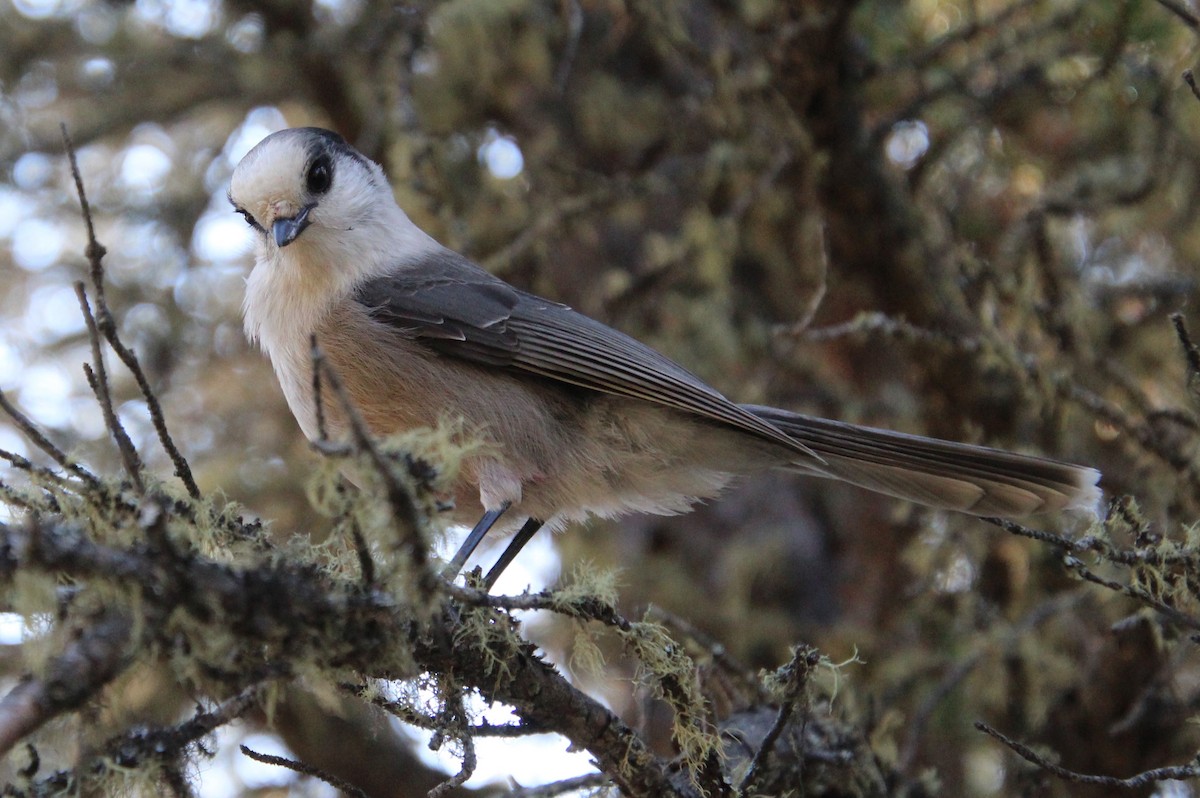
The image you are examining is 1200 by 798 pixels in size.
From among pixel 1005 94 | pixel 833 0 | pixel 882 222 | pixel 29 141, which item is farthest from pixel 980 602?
pixel 29 141

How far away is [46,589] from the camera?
5.22ft

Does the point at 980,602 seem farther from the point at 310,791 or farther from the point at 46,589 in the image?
the point at 46,589

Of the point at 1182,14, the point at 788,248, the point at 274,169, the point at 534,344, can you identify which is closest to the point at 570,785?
the point at 534,344

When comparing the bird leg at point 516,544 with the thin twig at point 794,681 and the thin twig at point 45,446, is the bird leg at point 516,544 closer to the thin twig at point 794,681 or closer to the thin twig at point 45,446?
the thin twig at point 794,681

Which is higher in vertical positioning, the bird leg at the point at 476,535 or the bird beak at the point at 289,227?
the bird beak at the point at 289,227

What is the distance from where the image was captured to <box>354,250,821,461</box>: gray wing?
125 inches

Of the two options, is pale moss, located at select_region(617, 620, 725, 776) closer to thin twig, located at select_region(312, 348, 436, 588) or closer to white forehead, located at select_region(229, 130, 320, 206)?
thin twig, located at select_region(312, 348, 436, 588)

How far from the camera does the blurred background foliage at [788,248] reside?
3.64 metres

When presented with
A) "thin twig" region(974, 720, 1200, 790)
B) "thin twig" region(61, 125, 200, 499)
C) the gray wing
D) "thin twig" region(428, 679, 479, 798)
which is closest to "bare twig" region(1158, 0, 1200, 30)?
the gray wing

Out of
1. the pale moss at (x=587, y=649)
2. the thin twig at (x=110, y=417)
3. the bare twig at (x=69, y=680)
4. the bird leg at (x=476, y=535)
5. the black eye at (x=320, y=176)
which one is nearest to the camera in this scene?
the bare twig at (x=69, y=680)

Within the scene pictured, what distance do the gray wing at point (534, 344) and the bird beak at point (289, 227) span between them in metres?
→ 0.26

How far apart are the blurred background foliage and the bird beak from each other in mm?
626

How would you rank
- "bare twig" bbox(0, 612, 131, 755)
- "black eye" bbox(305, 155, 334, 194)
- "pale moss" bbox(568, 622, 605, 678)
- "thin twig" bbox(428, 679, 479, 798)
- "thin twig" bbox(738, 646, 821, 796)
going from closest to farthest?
"bare twig" bbox(0, 612, 131, 755), "thin twig" bbox(428, 679, 479, 798), "thin twig" bbox(738, 646, 821, 796), "pale moss" bbox(568, 622, 605, 678), "black eye" bbox(305, 155, 334, 194)

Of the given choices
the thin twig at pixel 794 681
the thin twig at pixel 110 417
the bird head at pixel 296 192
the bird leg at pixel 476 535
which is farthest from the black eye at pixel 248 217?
the thin twig at pixel 794 681
